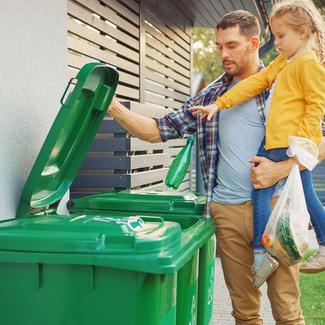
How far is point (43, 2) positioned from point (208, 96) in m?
1.11

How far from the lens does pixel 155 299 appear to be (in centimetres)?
242

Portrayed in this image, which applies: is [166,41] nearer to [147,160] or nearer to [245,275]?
[147,160]

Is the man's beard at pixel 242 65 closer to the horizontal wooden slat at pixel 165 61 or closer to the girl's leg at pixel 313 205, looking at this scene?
the girl's leg at pixel 313 205

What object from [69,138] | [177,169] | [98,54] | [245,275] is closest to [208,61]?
[98,54]

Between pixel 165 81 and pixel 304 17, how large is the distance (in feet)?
16.8

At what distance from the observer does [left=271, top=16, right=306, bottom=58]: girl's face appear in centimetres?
329

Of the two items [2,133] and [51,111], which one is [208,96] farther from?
[2,133]

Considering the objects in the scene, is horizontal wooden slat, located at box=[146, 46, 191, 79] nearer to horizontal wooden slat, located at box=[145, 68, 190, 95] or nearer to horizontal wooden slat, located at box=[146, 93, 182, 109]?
horizontal wooden slat, located at box=[145, 68, 190, 95]

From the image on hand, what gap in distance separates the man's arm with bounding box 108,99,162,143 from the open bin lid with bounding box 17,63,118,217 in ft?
1.10

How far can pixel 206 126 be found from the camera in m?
3.71

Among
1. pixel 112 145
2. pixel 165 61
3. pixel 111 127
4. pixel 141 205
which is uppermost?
pixel 165 61

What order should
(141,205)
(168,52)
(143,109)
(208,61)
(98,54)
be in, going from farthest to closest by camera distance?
1. (208,61)
2. (168,52)
3. (98,54)
4. (143,109)
5. (141,205)

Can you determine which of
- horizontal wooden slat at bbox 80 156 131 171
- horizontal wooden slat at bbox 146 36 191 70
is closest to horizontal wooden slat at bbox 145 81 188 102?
horizontal wooden slat at bbox 146 36 191 70

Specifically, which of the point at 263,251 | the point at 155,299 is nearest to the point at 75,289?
the point at 155,299
